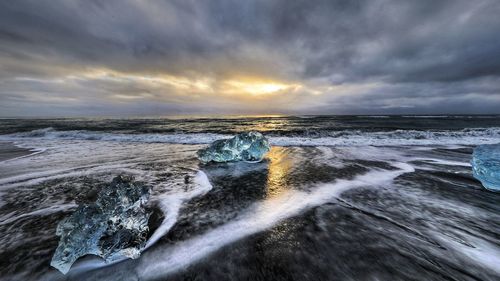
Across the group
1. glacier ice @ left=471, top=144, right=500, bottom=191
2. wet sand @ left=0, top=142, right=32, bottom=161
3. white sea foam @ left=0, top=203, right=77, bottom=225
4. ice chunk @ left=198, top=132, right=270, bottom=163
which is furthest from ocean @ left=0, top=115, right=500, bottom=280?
wet sand @ left=0, top=142, right=32, bottom=161

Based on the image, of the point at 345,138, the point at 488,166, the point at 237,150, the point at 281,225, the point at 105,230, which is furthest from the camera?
the point at 345,138

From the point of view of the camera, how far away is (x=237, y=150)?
8.13m

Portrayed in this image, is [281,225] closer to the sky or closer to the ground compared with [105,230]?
closer to the ground

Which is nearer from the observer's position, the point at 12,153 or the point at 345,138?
the point at 12,153

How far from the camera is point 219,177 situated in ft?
19.9

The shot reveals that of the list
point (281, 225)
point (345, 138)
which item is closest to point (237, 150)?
point (281, 225)

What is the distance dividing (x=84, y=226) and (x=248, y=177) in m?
4.04

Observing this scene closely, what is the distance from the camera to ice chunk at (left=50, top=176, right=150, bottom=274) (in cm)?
245

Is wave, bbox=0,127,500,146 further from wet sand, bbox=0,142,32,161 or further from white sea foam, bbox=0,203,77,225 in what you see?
white sea foam, bbox=0,203,77,225

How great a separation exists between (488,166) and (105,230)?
8161 millimetres

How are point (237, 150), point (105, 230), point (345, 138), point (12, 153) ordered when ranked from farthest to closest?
point (345, 138) < point (12, 153) < point (237, 150) < point (105, 230)

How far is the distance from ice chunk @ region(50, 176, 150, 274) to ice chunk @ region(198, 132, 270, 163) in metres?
4.59

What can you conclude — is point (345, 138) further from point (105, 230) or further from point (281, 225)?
point (105, 230)

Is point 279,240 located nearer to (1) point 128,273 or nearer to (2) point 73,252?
(1) point 128,273
